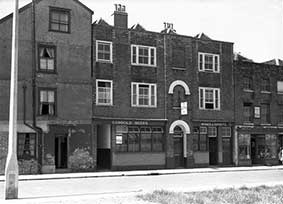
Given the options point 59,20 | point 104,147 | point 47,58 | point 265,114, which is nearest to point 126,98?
point 104,147

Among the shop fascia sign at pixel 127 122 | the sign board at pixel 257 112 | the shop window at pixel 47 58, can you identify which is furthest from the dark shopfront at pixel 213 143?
the shop window at pixel 47 58

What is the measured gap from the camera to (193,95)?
36.7 metres

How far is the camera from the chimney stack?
34.9 metres

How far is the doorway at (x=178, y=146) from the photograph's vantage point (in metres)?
35.9

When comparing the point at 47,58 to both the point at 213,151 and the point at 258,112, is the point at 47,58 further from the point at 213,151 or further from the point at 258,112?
the point at 258,112

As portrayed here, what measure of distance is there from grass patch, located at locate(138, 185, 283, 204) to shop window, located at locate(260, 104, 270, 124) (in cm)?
2396

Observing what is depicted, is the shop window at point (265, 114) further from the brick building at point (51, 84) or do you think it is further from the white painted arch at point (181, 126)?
the brick building at point (51, 84)

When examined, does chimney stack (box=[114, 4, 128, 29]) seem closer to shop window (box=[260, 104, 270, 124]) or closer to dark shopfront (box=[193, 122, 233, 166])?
dark shopfront (box=[193, 122, 233, 166])

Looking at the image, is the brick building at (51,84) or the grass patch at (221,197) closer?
the grass patch at (221,197)

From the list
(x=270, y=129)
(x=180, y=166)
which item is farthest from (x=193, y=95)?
(x=270, y=129)

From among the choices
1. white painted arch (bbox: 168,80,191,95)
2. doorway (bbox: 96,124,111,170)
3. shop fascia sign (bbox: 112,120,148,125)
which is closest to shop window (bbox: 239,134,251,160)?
white painted arch (bbox: 168,80,191,95)

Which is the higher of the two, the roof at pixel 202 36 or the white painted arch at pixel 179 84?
the roof at pixel 202 36

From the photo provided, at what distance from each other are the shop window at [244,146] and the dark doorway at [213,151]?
229 cm

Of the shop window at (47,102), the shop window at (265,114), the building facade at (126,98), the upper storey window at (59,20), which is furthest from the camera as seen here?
the shop window at (265,114)
